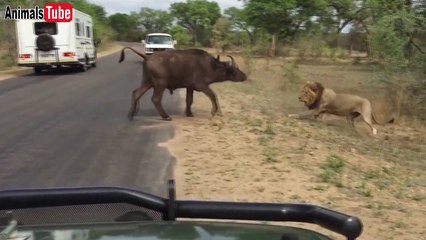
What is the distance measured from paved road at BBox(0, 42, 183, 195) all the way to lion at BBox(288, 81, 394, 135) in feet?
10.8

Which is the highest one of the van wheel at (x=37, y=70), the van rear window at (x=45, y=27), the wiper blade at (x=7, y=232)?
the van rear window at (x=45, y=27)

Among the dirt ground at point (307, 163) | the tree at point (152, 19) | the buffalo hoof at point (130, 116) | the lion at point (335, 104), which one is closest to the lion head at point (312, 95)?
the lion at point (335, 104)

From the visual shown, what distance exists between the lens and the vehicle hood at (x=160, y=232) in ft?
7.59

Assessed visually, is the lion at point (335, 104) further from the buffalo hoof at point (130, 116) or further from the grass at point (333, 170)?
the grass at point (333, 170)

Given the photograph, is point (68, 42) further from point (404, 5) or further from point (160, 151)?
point (160, 151)

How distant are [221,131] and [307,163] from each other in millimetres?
2745

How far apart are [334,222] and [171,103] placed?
13533mm

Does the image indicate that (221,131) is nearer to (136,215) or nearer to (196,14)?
(136,215)

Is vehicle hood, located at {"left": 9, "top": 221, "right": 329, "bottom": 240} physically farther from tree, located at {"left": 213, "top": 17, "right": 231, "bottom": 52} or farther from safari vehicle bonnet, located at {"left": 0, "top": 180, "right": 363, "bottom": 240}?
tree, located at {"left": 213, "top": 17, "right": 231, "bottom": 52}

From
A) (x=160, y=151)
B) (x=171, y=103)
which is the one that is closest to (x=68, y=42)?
(x=171, y=103)

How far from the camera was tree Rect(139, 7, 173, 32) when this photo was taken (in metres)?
135

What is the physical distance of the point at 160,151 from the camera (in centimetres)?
958

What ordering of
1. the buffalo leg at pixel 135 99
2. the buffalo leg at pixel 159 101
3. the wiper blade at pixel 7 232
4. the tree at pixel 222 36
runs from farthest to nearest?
the tree at pixel 222 36
the buffalo leg at pixel 135 99
the buffalo leg at pixel 159 101
the wiper blade at pixel 7 232

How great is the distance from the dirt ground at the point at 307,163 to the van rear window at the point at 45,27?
11.8m
